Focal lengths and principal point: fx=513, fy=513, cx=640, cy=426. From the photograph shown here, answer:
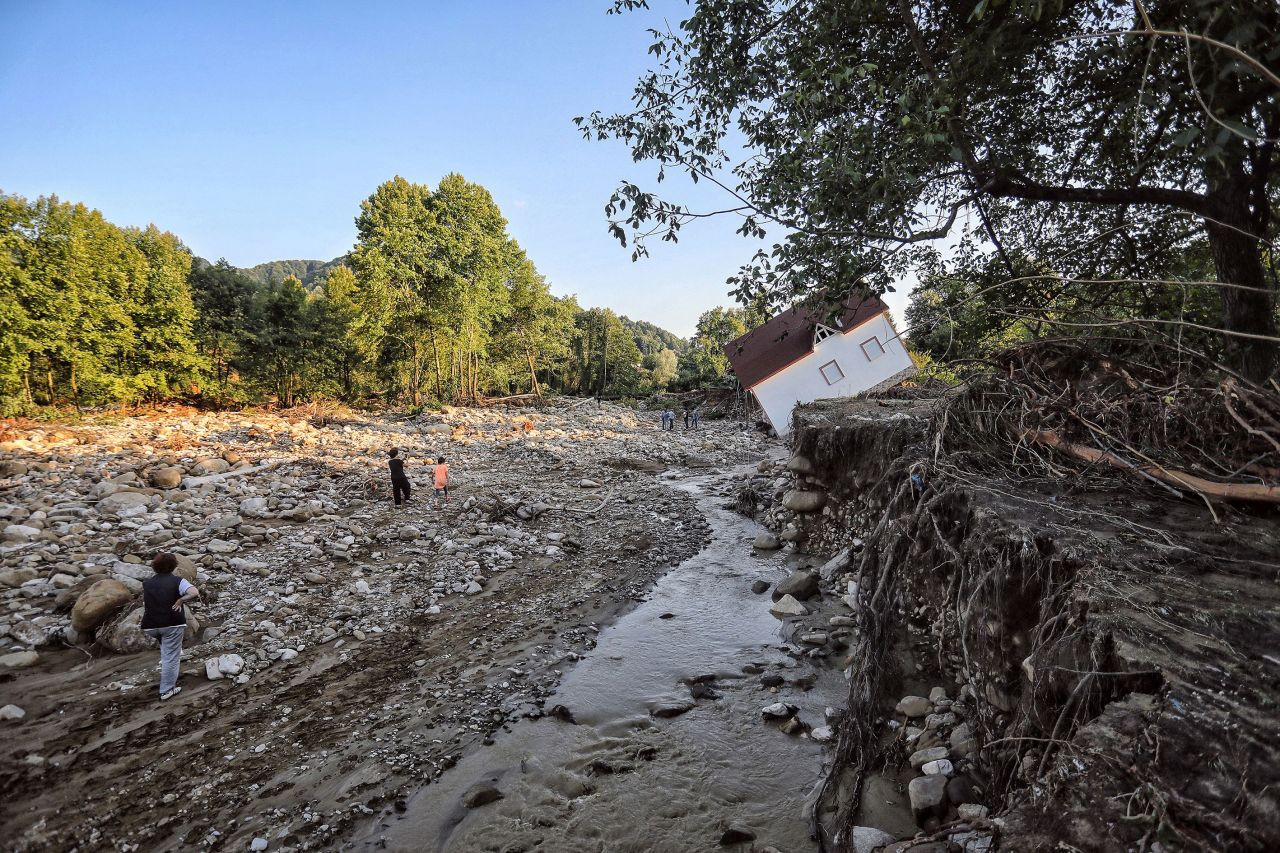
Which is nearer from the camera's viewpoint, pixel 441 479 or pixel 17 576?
pixel 17 576

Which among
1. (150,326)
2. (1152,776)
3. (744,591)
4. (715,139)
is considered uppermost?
(150,326)

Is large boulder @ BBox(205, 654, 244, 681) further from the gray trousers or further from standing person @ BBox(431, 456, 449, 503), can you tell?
standing person @ BBox(431, 456, 449, 503)

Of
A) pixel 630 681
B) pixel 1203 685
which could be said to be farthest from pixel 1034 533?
pixel 630 681

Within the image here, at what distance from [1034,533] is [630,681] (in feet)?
14.7

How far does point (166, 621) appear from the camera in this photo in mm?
5820

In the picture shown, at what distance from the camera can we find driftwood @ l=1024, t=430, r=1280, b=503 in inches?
127

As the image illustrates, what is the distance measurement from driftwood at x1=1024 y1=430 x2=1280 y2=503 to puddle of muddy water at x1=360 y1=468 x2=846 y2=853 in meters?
3.33

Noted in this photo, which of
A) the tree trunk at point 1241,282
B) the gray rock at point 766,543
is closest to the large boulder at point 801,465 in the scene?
the gray rock at point 766,543

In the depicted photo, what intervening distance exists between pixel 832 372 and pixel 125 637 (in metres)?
25.6

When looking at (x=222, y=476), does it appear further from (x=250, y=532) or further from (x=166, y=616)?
(x=166, y=616)

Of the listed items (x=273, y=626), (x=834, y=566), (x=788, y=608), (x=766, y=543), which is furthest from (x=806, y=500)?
(x=273, y=626)

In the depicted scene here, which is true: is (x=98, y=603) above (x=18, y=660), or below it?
above

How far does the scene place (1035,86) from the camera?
5598mm

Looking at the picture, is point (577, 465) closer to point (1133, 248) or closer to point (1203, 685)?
point (1133, 248)
